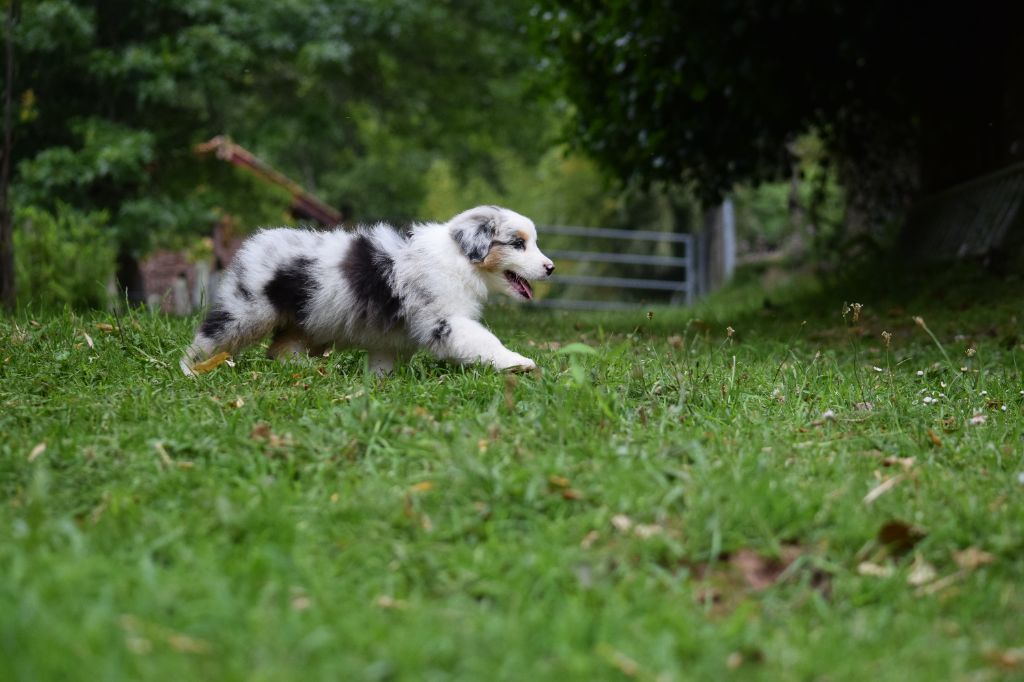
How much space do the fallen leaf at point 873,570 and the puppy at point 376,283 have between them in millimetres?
2301

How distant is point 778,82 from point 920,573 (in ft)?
23.0

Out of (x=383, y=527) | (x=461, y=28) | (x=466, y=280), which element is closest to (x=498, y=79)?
(x=461, y=28)

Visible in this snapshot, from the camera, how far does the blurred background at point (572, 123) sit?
9336 mm

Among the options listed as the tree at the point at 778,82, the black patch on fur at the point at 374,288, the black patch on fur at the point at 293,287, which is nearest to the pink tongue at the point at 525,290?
the black patch on fur at the point at 374,288

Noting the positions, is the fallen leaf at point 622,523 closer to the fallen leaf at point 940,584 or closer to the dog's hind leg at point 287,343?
the fallen leaf at point 940,584

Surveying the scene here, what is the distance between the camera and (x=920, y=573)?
2.96 meters

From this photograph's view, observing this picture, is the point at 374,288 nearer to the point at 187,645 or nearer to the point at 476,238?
the point at 476,238

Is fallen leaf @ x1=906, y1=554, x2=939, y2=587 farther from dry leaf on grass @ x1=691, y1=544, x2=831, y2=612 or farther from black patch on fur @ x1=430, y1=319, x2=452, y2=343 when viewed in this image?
black patch on fur @ x1=430, y1=319, x2=452, y2=343

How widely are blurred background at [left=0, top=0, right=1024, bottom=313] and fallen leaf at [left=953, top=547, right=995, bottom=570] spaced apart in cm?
335

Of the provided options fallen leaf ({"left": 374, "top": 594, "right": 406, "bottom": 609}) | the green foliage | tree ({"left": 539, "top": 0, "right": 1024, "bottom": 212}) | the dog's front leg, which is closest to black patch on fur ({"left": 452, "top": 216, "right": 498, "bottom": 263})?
the dog's front leg

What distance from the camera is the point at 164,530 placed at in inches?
120

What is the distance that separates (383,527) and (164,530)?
1.99 ft

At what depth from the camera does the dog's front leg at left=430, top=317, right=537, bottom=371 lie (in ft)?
15.9

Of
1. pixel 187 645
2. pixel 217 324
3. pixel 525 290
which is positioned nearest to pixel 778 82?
pixel 525 290
